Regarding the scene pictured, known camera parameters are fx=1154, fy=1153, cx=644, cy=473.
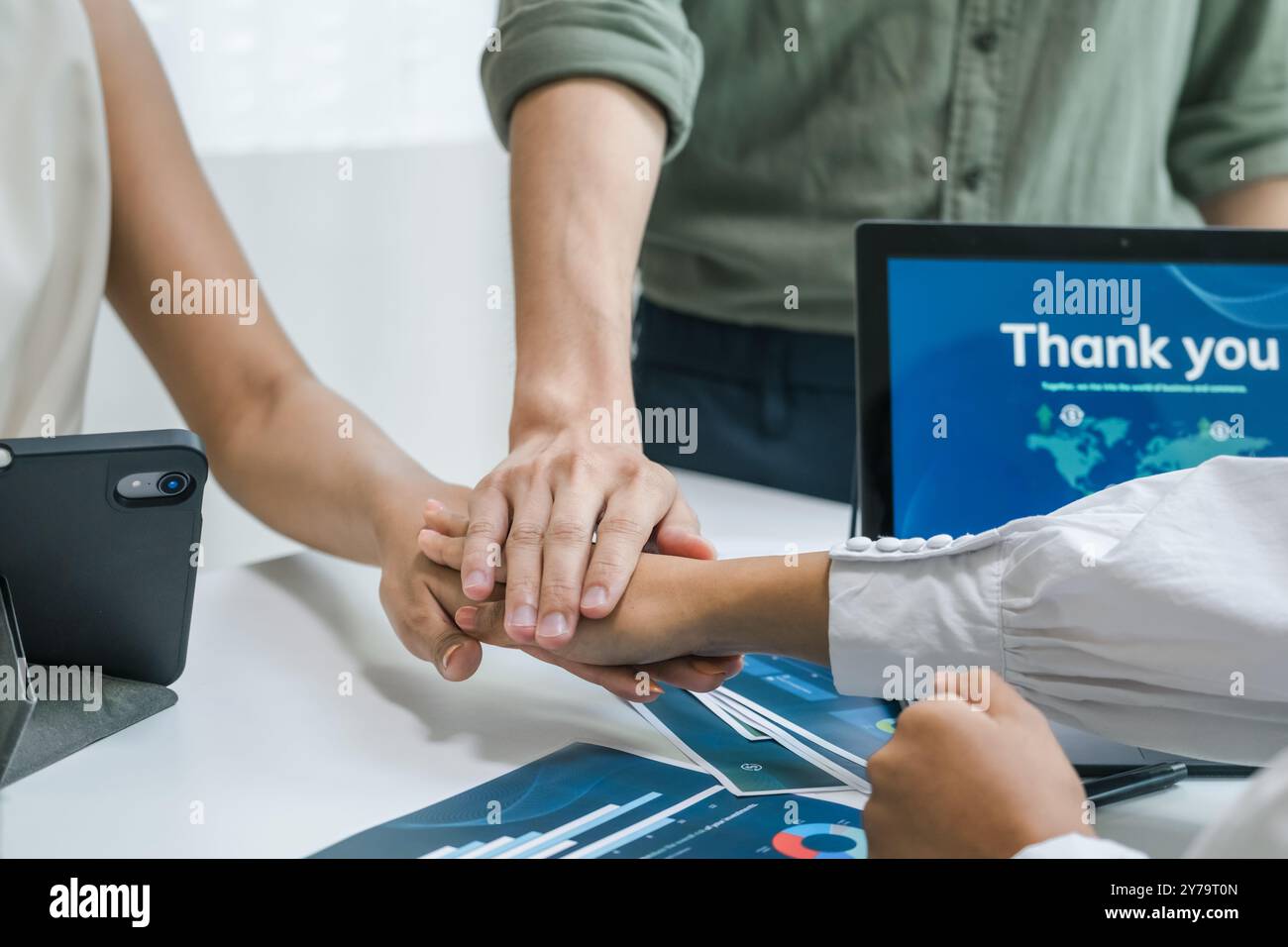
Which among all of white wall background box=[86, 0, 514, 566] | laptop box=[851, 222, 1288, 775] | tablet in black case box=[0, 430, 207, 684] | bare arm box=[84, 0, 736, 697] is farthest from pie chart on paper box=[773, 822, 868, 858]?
white wall background box=[86, 0, 514, 566]

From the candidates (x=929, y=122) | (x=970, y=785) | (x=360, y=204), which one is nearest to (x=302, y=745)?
(x=970, y=785)

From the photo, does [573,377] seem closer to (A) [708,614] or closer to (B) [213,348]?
(A) [708,614]

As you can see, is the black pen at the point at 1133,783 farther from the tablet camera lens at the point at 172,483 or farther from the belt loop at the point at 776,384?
the belt loop at the point at 776,384

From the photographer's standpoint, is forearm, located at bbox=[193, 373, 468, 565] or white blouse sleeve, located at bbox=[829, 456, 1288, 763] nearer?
white blouse sleeve, located at bbox=[829, 456, 1288, 763]

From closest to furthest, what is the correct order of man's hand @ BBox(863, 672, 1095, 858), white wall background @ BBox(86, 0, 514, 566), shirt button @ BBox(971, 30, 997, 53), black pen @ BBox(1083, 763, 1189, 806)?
man's hand @ BBox(863, 672, 1095, 858) → black pen @ BBox(1083, 763, 1189, 806) → shirt button @ BBox(971, 30, 997, 53) → white wall background @ BBox(86, 0, 514, 566)

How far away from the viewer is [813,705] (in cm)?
69

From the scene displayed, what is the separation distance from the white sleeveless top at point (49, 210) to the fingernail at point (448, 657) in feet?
1.46


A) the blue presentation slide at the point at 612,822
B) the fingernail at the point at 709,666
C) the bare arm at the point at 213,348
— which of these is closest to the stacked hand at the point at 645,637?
the fingernail at the point at 709,666

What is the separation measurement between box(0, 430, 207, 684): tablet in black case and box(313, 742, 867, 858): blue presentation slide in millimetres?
205

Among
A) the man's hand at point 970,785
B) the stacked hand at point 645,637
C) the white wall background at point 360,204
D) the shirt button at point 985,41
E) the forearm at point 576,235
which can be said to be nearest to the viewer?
the man's hand at point 970,785

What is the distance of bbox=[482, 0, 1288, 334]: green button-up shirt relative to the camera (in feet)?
3.66

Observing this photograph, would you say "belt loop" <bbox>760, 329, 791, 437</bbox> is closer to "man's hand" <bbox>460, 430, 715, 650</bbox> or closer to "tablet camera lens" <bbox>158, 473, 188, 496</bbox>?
"man's hand" <bbox>460, 430, 715, 650</bbox>

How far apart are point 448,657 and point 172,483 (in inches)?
7.7

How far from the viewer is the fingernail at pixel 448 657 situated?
0.71 metres
